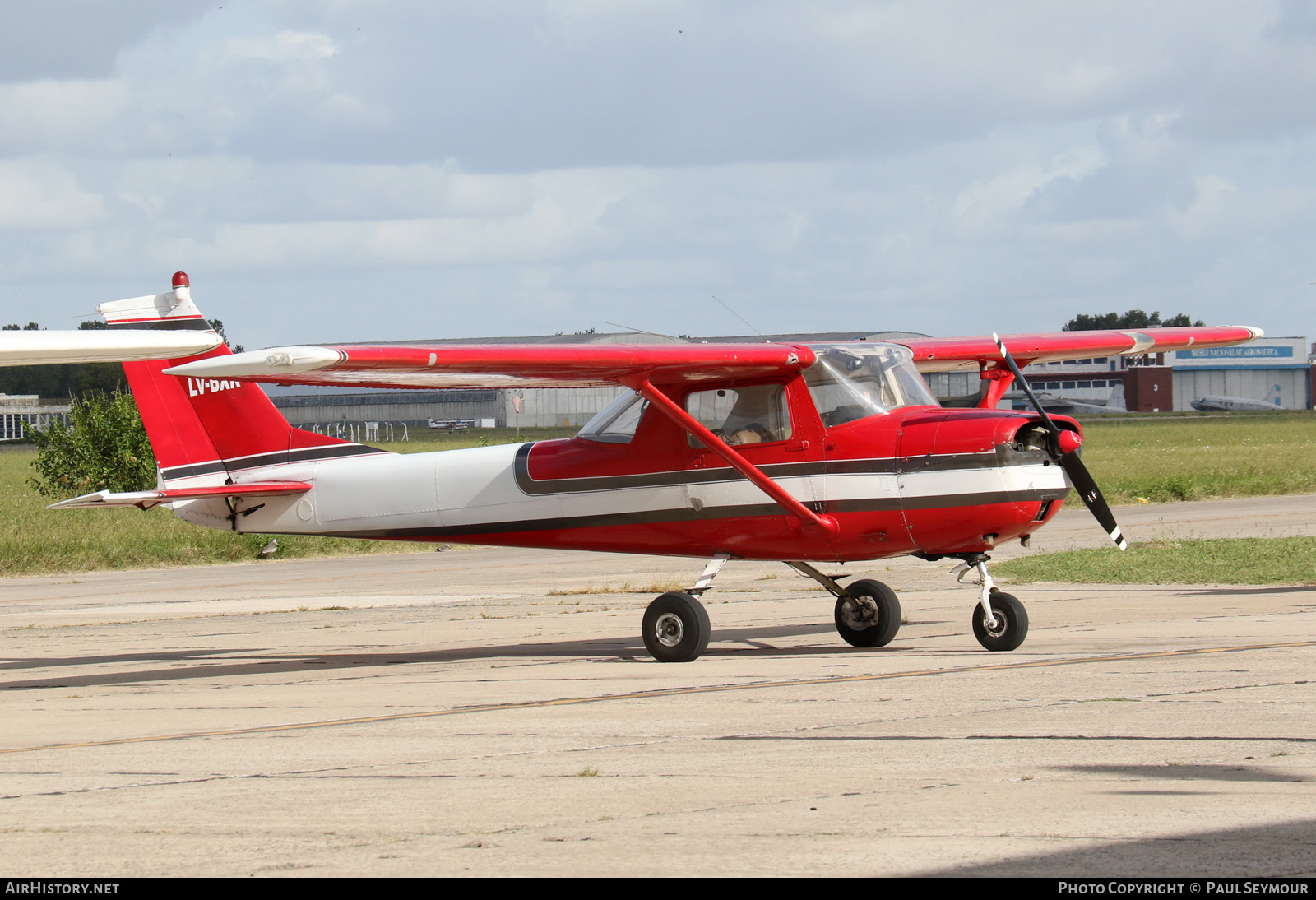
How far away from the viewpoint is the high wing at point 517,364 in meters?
9.70

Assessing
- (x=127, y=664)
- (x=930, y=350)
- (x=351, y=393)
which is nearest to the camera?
(x=127, y=664)

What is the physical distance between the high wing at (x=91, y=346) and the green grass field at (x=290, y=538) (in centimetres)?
1220

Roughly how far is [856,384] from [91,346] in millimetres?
5832

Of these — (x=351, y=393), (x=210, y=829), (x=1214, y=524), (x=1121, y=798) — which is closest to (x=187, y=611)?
(x=210, y=829)

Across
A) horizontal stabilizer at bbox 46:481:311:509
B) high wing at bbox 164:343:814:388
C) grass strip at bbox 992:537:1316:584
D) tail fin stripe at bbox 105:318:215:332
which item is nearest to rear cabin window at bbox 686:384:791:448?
high wing at bbox 164:343:814:388

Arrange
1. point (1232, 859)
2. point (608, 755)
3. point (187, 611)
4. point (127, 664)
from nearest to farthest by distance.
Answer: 1. point (1232, 859)
2. point (608, 755)
3. point (127, 664)
4. point (187, 611)

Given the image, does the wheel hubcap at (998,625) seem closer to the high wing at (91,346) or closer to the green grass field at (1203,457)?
the high wing at (91,346)

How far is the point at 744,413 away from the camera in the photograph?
12.0 metres

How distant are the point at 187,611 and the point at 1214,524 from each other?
1781 cm

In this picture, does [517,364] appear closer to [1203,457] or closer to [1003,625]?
[1003,625]

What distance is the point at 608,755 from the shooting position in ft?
24.3

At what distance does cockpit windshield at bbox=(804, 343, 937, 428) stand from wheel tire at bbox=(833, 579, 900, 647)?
158 cm

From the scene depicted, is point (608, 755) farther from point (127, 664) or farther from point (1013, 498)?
point (127, 664)

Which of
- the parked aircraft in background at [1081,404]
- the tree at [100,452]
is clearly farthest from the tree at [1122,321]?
the tree at [100,452]
